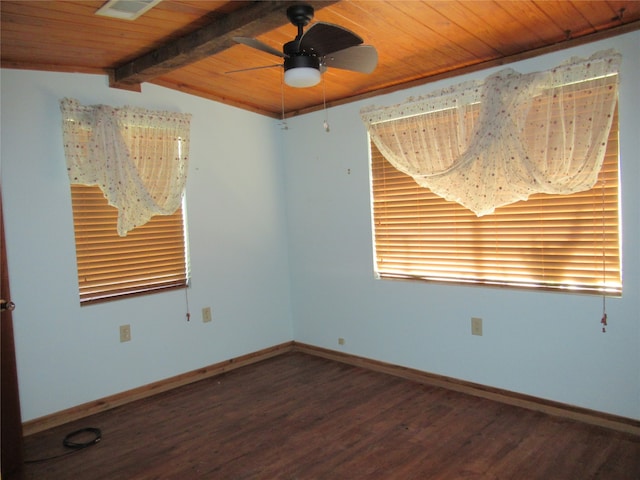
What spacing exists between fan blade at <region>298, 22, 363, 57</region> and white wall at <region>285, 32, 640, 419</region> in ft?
4.47

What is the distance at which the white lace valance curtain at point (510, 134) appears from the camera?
8.81ft

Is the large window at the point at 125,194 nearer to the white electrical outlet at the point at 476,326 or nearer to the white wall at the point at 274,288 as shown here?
the white wall at the point at 274,288

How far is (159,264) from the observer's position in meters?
3.76

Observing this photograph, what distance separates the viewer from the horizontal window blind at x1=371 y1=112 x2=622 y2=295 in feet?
9.10

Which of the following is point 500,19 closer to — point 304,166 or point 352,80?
point 352,80

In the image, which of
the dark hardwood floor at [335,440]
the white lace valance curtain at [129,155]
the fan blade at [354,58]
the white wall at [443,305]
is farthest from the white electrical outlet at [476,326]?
the white lace valance curtain at [129,155]

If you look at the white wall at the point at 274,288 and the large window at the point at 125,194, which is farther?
the large window at the point at 125,194

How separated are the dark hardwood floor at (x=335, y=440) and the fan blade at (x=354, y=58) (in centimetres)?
210

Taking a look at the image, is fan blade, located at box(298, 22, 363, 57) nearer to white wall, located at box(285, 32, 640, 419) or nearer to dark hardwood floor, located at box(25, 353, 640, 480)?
white wall, located at box(285, 32, 640, 419)

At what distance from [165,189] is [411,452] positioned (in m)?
2.50

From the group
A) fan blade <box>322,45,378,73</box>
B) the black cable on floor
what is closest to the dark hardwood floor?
the black cable on floor

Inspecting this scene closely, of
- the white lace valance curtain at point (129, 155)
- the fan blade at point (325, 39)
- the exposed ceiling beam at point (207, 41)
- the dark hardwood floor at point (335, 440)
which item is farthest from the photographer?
the white lace valance curtain at point (129, 155)

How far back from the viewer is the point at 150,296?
12.0ft

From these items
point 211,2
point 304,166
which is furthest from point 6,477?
point 304,166
